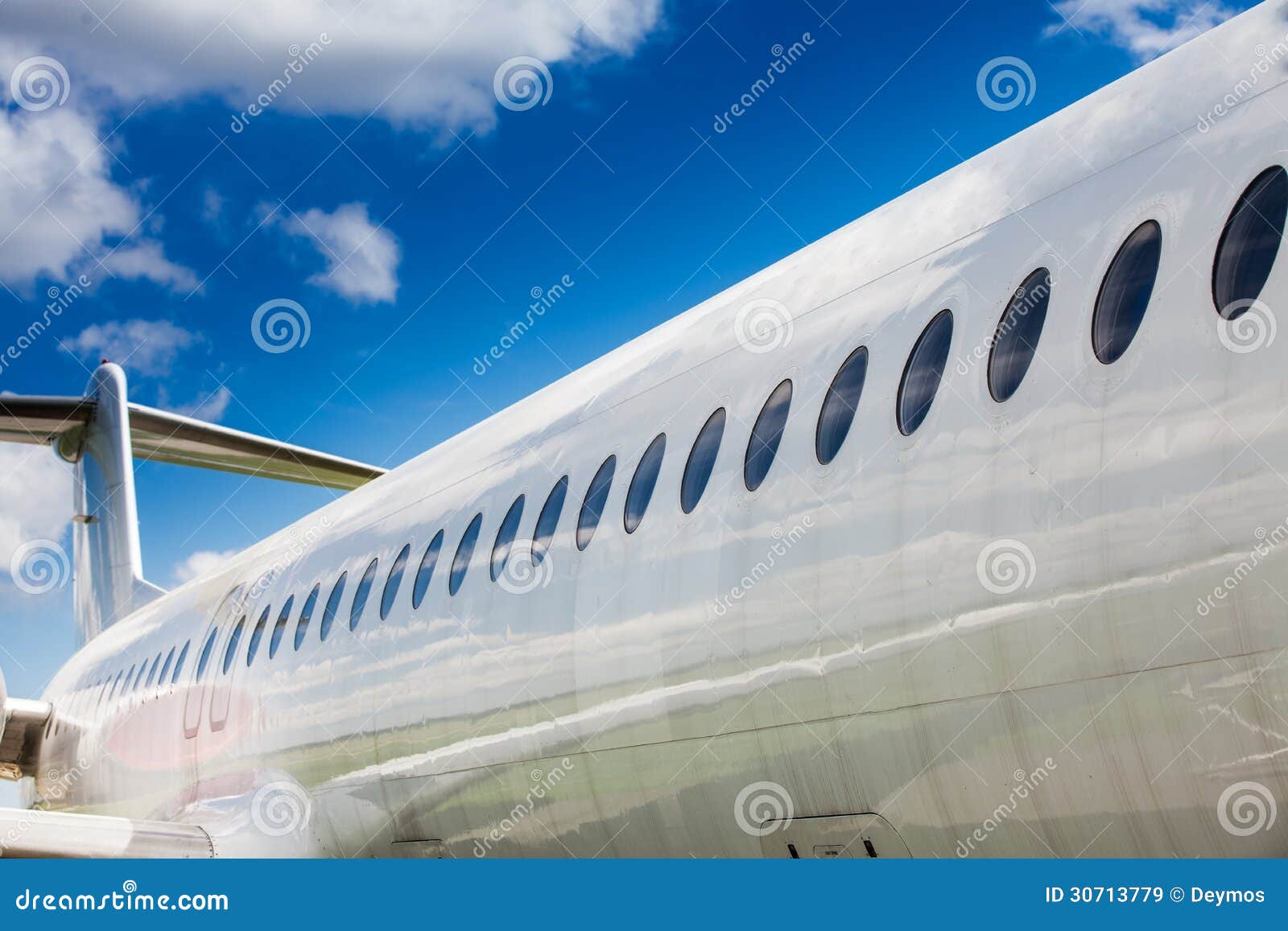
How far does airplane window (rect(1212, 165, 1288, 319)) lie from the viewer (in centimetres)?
446

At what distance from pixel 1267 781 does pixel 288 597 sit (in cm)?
1052

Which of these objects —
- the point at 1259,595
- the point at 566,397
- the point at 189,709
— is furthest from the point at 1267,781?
the point at 189,709

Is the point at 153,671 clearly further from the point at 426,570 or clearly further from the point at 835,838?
the point at 835,838

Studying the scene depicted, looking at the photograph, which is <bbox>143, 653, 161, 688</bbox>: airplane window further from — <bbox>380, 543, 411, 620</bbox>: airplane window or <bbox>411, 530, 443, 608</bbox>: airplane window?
<bbox>411, 530, 443, 608</bbox>: airplane window

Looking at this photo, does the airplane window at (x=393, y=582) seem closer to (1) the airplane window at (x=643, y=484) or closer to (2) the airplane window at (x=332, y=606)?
(2) the airplane window at (x=332, y=606)

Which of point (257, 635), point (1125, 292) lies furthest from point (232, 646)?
point (1125, 292)

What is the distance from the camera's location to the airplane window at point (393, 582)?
10848mm

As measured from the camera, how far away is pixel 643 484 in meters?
8.02

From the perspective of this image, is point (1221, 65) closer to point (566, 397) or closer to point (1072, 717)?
point (1072, 717)

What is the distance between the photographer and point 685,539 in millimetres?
7273

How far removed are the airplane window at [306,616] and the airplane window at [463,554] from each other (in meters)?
2.90

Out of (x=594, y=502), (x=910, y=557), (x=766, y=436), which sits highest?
(x=594, y=502)

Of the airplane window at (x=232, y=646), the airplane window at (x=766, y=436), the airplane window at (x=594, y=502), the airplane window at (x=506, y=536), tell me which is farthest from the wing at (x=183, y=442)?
the airplane window at (x=766, y=436)

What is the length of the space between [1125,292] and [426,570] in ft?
21.9
